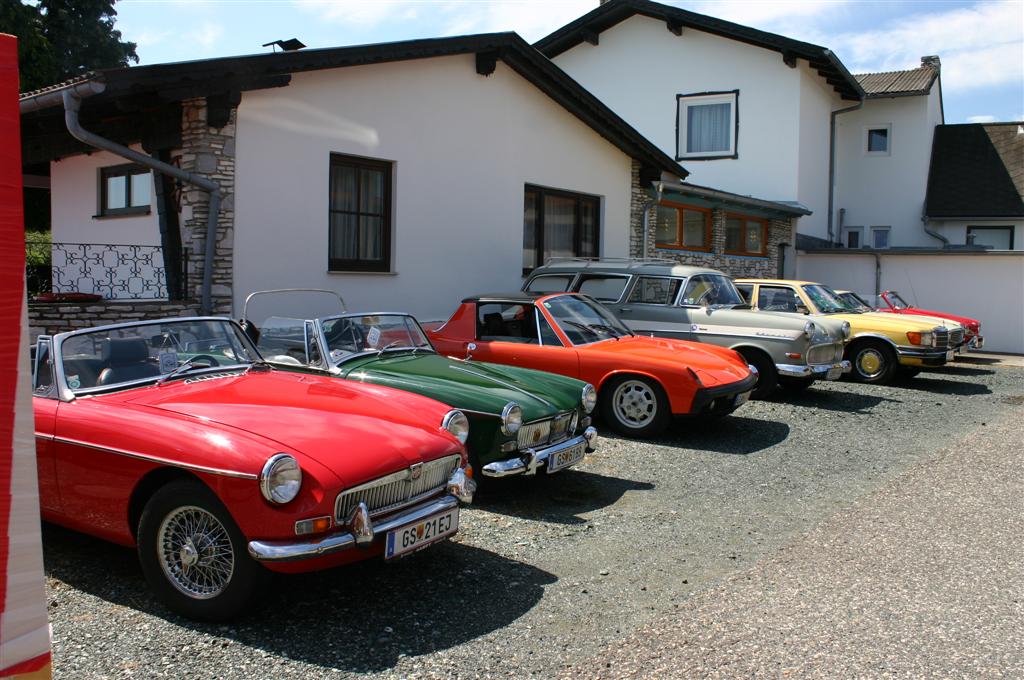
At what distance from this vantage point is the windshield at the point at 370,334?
21.6 feet

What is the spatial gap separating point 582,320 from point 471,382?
279 centimetres

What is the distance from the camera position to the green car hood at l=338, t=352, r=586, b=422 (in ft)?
19.4

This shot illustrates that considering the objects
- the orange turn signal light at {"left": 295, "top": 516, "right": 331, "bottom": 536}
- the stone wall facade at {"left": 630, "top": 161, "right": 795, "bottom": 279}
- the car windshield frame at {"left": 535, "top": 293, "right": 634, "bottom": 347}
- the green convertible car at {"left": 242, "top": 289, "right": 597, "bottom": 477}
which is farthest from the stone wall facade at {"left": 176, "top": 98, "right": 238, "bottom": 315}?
the stone wall facade at {"left": 630, "top": 161, "right": 795, "bottom": 279}

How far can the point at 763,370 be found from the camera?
34.4 ft

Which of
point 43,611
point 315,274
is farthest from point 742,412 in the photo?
point 43,611

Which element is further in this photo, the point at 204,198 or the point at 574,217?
the point at 574,217

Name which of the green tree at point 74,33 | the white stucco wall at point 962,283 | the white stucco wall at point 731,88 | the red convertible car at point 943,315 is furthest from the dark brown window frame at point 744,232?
the green tree at point 74,33

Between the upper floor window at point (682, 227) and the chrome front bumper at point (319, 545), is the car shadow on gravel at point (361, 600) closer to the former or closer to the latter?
the chrome front bumper at point (319, 545)

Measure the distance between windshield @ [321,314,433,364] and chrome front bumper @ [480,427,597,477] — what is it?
1.60 metres

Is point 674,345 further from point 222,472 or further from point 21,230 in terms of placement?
point 21,230

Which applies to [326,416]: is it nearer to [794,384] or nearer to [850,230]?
[794,384]

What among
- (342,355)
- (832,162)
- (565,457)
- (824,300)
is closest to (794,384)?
(824,300)

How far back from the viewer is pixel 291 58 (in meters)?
9.27

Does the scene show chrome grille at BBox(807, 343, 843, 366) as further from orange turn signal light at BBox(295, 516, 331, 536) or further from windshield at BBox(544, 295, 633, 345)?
orange turn signal light at BBox(295, 516, 331, 536)
